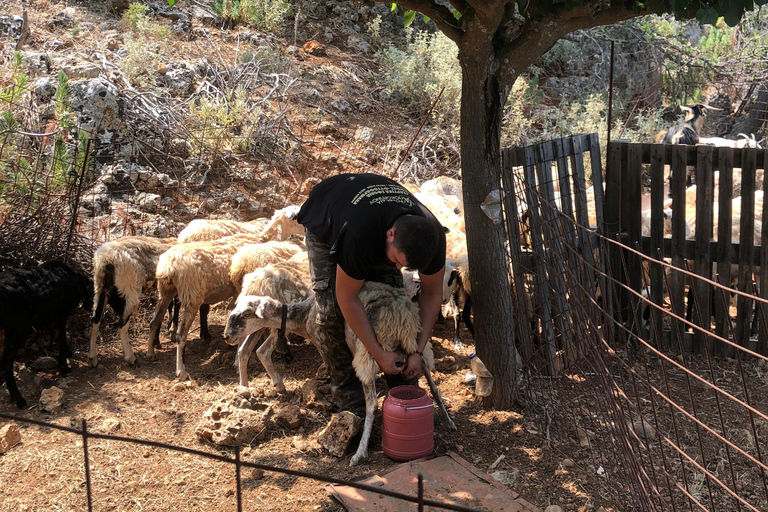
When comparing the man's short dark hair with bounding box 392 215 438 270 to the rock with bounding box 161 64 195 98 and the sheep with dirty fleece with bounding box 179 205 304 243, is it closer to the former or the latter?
the sheep with dirty fleece with bounding box 179 205 304 243

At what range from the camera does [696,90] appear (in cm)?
1633

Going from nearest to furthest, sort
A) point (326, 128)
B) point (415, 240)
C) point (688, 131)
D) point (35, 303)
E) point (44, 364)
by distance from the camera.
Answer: point (415, 240) → point (35, 303) → point (44, 364) → point (326, 128) → point (688, 131)

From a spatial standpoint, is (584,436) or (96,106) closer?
(584,436)

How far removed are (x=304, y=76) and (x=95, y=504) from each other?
10.4 meters

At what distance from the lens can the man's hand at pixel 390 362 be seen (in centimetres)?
444

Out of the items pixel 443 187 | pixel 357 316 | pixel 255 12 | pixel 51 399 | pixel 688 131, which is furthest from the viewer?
pixel 255 12

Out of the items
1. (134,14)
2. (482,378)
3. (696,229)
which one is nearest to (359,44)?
(134,14)

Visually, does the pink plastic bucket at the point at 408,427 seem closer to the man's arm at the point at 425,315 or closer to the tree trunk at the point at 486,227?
the man's arm at the point at 425,315

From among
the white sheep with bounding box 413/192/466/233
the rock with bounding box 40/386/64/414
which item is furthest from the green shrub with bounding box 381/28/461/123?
the rock with bounding box 40/386/64/414

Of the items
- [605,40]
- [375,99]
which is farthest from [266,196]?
[605,40]

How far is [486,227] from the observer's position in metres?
4.84

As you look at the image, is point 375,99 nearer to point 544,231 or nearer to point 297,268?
point 297,268

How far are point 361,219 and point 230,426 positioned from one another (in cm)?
188

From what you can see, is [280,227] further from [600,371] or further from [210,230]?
[600,371]
